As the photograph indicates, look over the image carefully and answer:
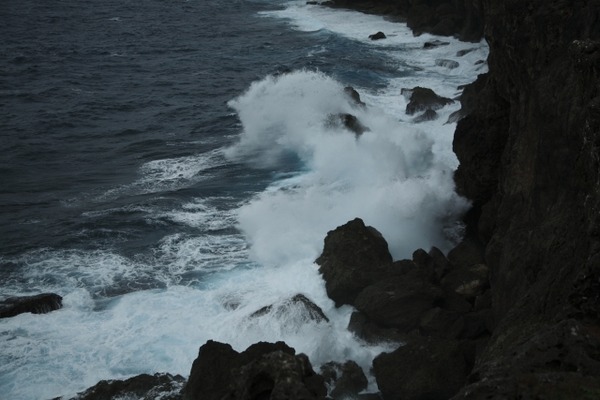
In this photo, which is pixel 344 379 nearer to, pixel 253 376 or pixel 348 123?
pixel 253 376

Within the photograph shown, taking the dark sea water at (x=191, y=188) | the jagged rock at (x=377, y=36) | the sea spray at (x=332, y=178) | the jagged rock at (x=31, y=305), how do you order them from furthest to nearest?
1. the jagged rock at (x=377, y=36)
2. the sea spray at (x=332, y=178)
3. the jagged rock at (x=31, y=305)
4. the dark sea water at (x=191, y=188)

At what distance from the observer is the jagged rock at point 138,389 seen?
14.2m

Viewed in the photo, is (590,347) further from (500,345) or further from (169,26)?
(169,26)

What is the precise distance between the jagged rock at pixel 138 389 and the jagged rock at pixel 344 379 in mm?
3022

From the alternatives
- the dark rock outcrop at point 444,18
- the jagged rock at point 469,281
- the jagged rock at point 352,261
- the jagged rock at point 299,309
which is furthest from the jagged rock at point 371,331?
the dark rock outcrop at point 444,18

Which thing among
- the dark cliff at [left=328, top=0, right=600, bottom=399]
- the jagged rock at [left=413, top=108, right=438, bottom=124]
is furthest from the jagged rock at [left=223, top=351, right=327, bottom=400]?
the jagged rock at [left=413, top=108, right=438, bottom=124]

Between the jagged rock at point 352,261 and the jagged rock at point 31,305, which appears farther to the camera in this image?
the jagged rock at point 31,305

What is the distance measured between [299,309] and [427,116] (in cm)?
1592

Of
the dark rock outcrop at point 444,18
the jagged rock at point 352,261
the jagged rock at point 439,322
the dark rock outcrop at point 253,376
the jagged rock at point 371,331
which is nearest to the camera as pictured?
the dark rock outcrop at point 253,376

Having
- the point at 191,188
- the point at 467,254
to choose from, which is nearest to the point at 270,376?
A: the point at 467,254

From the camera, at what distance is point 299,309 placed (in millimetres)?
16844

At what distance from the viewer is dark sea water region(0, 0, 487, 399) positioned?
1683cm

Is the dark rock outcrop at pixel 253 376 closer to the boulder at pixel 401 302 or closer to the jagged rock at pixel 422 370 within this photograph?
the jagged rock at pixel 422 370

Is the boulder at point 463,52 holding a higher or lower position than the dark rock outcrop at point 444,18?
lower
